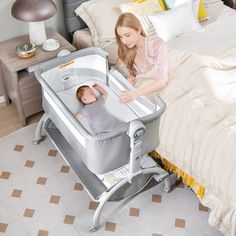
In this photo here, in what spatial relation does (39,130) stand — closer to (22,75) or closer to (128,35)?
(22,75)

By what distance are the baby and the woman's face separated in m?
0.36

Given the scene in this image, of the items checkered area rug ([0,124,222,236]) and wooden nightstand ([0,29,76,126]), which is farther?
wooden nightstand ([0,29,76,126])

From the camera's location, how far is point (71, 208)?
2.72 metres

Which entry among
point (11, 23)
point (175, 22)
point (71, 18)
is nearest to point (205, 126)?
point (175, 22)

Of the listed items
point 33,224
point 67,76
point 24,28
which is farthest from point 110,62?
point 33,224

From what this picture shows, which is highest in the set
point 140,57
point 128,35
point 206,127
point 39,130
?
point 128,35

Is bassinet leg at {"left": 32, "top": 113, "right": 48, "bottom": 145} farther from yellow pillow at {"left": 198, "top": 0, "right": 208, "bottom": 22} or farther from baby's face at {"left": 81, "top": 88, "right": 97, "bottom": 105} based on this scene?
yellow pillow at {"left": 198, "top": 0, "right": 208, "bottom": 22}

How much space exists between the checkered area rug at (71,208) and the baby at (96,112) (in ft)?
1.60

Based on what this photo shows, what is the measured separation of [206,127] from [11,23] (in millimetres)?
1725

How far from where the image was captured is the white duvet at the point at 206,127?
92.0 inches

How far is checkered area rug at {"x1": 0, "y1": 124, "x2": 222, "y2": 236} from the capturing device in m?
2.61

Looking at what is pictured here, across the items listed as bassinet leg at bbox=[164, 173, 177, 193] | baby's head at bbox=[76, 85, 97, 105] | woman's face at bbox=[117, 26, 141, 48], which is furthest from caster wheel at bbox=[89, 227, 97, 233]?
woman's face at bbox=[117, 26, 141, 48]

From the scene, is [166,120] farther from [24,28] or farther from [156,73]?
[24,28]

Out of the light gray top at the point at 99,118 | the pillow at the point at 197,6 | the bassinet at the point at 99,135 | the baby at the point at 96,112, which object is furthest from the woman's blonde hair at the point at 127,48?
the pillow at the point at 197,6
